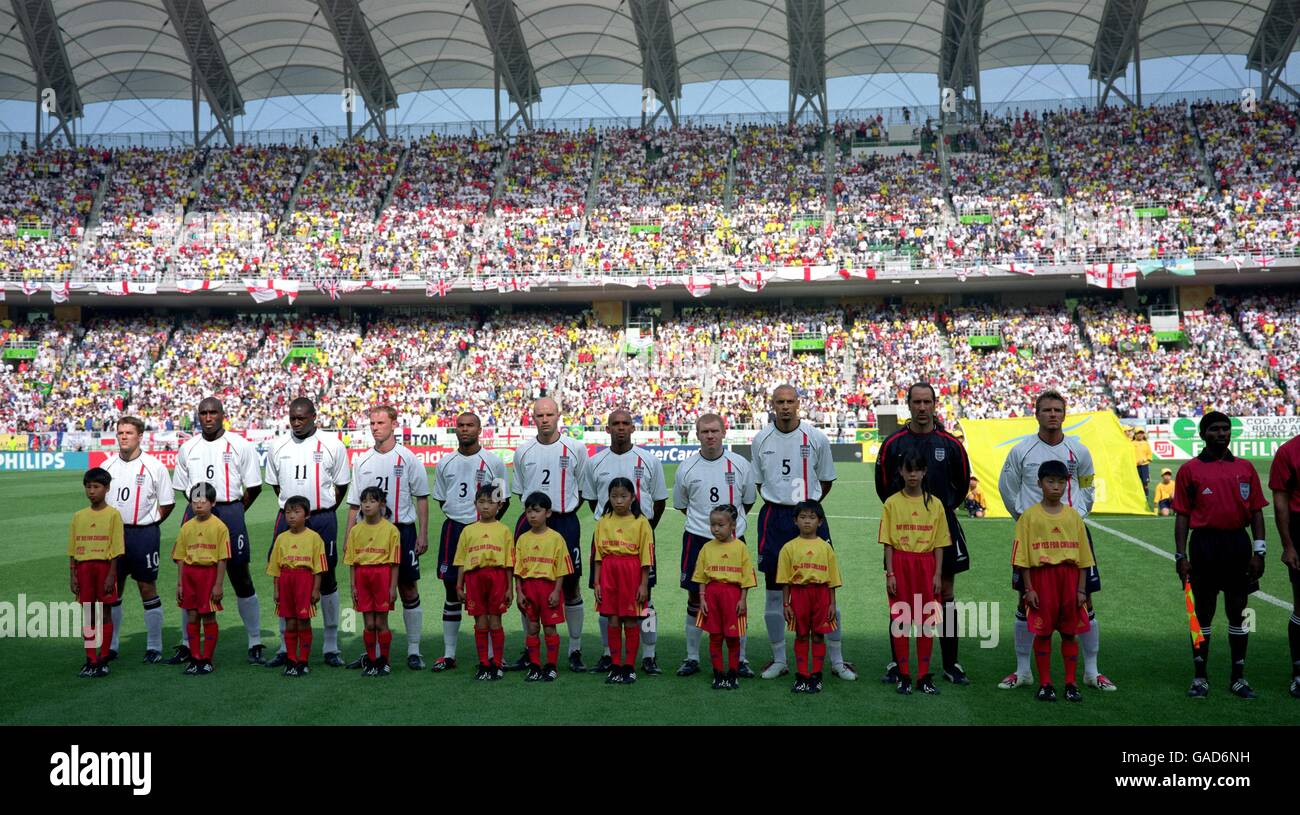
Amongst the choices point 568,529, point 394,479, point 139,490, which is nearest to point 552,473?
point 568,529

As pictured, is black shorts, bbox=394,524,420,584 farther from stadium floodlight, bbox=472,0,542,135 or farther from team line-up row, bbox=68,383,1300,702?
stadium floodlight, bbox=472,0,542,135

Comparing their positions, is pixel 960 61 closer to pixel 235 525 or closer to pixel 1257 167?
pixel 1257 167

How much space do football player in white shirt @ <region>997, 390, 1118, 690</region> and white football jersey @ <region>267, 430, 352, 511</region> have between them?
16.8ft

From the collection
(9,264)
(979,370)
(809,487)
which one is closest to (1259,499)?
(809,487)

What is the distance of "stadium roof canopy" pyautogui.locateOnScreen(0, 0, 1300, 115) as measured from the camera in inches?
1646

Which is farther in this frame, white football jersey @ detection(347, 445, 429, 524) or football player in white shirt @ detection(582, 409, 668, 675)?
white football jersey @ detection(347, 445, 429, 524)

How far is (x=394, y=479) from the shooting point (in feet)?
26.7

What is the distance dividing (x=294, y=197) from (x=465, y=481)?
4221cm

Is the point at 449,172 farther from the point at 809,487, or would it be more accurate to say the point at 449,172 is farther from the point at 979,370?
the point at 809,487

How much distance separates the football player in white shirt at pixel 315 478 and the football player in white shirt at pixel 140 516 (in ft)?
3.16

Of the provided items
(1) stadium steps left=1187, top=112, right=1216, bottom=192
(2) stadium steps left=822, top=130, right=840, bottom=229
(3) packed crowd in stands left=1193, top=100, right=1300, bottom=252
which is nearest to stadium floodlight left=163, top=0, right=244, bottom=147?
(2) stadium steps left=822, top=130, right=840, bottom=229

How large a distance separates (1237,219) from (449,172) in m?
33.2

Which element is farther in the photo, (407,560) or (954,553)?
(407,560)

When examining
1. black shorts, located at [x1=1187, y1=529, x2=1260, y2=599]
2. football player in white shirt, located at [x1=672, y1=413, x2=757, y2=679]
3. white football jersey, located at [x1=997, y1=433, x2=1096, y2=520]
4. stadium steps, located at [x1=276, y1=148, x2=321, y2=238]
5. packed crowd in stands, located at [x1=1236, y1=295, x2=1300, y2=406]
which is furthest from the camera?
stadium steps, located at [x1=276, y1=148, x2=321, y2=238]
